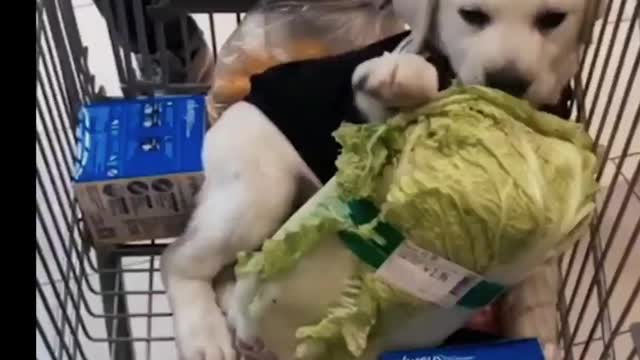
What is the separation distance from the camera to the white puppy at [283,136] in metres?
0.98

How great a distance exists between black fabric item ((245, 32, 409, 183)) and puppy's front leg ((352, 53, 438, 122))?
143mm

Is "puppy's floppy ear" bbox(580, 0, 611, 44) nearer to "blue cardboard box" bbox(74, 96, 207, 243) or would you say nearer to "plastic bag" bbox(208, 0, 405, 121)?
"plastic bag" bbox(208, 0, 405, 121)

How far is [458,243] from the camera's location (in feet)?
2.80

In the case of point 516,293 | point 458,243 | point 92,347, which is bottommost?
point 92,347

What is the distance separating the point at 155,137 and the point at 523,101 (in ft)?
1.27

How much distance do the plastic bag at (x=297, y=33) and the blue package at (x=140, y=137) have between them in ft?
0.18

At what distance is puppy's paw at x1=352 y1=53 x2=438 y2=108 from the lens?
91 centimetres

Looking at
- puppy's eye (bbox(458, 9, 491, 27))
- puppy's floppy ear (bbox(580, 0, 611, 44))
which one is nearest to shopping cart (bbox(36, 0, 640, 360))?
puppy's floppy ear (bbox(580, 0, 611, 44))

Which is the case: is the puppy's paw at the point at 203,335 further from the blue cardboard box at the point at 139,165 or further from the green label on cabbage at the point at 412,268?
the green label on cabbage at the point at 412,268

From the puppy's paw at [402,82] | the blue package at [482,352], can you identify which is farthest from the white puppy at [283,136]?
the blue package at [482,352]

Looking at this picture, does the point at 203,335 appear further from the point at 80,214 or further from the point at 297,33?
the point at 297,33

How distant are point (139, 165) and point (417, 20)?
0.29 metres
